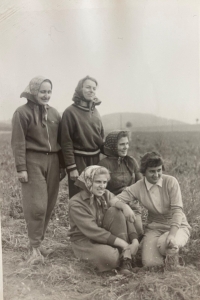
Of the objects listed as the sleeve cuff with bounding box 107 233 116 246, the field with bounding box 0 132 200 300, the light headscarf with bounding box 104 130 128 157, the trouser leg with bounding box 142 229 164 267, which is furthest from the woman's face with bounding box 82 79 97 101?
the trouser leg with bounding box 142 229 164 267

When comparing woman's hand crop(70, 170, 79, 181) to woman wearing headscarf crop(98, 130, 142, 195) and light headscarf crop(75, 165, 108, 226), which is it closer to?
light headscarf crop(75, 165, 108, 226)

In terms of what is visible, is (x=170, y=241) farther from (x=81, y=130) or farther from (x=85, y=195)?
(x=81, y=130)

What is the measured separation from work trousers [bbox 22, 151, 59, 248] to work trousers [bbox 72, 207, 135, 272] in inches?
12.3

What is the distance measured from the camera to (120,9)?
225 centimetres

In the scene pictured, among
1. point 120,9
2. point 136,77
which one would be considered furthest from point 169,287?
point 120,9

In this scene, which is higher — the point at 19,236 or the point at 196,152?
the point at 196,152

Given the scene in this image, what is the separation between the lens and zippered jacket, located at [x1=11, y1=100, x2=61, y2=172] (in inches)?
86.0

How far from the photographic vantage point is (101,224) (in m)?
2.20

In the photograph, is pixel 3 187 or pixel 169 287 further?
pixel 3 187

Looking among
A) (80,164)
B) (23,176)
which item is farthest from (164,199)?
(23,176)

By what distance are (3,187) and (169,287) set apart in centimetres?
134

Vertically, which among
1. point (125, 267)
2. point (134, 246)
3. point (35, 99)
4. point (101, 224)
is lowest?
point (125, 267)

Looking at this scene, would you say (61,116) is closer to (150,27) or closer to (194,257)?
(150,27)

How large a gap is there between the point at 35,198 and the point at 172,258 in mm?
1029
